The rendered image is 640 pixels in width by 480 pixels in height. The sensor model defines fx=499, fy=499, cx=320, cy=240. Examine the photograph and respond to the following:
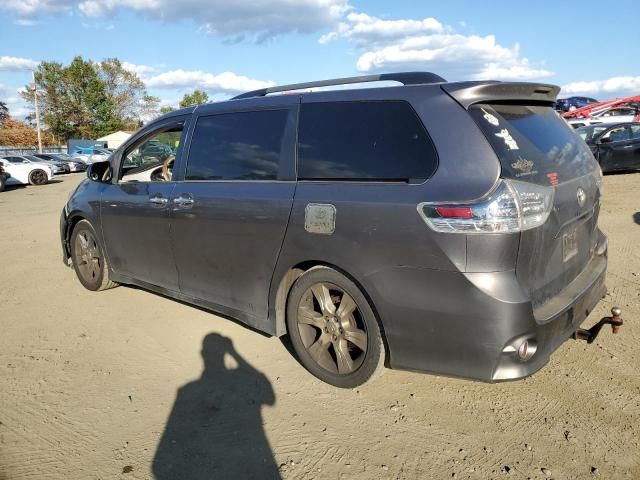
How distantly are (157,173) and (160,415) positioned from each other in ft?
9.92

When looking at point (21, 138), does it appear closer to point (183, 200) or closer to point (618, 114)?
point (618, 114)

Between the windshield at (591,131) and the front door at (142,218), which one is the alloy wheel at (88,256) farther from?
the windshield at (591,131)

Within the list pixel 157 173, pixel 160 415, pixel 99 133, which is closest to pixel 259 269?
pixel 160 415

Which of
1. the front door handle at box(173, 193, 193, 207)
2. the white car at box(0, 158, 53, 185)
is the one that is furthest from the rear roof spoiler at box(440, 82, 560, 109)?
the white car at box(0, 158, 53, 185)

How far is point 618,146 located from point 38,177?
23.8m

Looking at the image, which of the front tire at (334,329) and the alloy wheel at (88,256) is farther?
the alloy wheel at (88,256)

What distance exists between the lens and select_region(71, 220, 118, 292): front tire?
5.00 meters

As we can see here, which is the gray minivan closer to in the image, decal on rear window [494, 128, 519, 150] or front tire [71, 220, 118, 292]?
decal on rear window [494, 128, 519, 150]

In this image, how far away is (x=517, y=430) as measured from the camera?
8.84 ft

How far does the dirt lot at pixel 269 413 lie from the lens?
2.48 metres

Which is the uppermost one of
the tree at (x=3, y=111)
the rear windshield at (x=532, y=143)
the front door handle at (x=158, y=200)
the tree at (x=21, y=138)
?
the tree at (x=3, y=111)

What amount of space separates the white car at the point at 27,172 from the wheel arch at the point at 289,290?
23899mm

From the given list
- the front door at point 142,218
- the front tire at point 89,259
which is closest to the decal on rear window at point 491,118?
the front door at point 142,218

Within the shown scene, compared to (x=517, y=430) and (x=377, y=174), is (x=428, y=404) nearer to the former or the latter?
(x=517, y=430)
